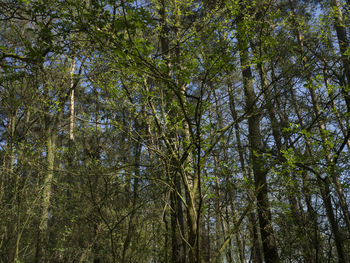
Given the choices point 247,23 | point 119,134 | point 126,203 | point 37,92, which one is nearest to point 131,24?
point 247,23

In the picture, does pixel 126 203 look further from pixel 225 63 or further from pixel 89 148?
pixel 225 63

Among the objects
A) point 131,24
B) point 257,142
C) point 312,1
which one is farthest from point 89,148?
point 312,1

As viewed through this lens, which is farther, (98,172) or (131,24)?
(98,172)

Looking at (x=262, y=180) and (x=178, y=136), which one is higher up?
(x=178, y=136)

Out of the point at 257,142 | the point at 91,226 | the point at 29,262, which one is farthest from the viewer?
the point at 29,262

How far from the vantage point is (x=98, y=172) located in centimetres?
305

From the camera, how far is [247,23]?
2848mm

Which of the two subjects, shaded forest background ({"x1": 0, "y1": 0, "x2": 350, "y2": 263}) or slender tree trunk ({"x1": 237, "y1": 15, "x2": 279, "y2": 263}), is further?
slender tree trunk ({"x1": 237, "y1": 15, "x2": 279, "y2": 263})

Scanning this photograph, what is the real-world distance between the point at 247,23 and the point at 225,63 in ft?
2.20

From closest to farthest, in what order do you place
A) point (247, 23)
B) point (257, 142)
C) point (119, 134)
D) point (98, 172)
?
point (247, 23)
point (98, 172)
point (119, 134)
point (257, 142)

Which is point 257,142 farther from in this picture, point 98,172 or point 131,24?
point 131,24

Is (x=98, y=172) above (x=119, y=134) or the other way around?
the other way around

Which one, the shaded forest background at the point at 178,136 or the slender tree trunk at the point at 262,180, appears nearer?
the shaded forest background at the point at 178,136

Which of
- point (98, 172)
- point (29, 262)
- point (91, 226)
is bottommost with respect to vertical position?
point (29, 262)
